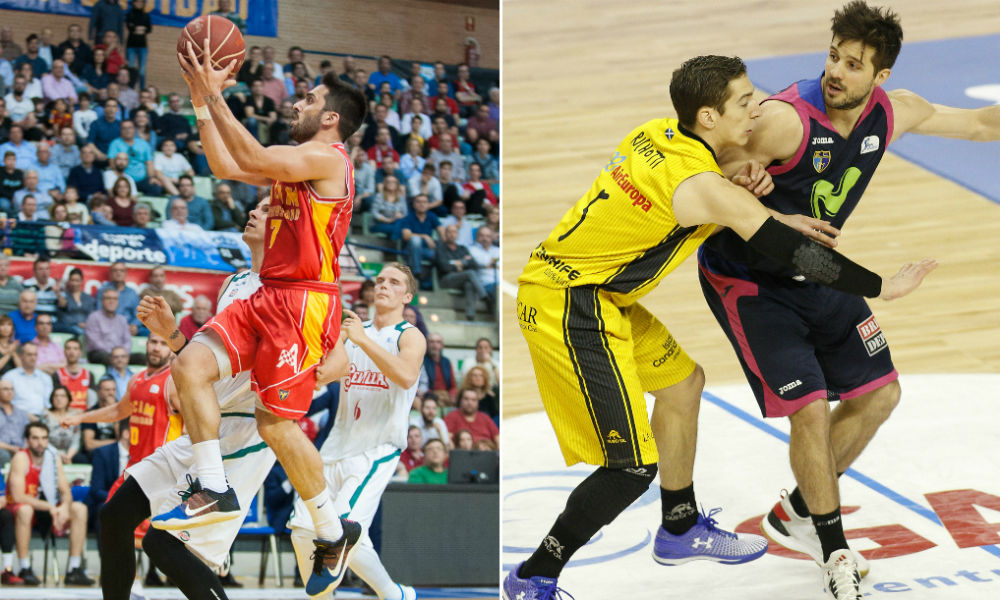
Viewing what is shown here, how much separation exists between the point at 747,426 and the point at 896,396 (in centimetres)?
207

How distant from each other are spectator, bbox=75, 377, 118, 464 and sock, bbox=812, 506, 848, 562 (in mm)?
5603

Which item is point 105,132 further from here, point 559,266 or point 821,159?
point 821,159

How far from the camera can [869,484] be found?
19.7ft

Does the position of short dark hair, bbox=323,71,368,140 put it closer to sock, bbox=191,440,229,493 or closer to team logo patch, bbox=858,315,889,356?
sock, bbox=191,440,229,493

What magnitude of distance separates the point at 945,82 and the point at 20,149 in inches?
370

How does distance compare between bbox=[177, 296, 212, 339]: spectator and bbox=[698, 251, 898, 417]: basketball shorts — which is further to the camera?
bbox=[177, 296, 212, 339]: spectator

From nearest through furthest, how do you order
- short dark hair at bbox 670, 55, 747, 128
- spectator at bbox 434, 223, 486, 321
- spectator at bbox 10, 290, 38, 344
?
short dark hair at bbox 670, 55, 747, 128
spectator at bbox 10, 290, 38, 344
spectator at bbox 434, 223, 486, 321

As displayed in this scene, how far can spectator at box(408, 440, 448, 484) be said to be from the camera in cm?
880

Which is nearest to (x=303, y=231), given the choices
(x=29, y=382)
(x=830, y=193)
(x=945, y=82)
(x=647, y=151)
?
(x=647, y=151)

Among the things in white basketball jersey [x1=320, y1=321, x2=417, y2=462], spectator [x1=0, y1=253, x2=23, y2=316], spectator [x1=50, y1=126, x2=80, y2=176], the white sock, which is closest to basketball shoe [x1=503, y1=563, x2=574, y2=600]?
the white sock

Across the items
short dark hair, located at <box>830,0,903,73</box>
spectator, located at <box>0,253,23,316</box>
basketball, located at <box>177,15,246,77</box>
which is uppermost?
short dark hair, located at <box>830,0,903,73</box>

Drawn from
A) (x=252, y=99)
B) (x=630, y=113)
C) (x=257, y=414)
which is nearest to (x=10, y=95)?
(x=252, y=99)

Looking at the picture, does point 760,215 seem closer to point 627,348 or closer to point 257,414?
point 627,348

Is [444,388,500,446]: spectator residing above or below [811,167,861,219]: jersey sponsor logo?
below
